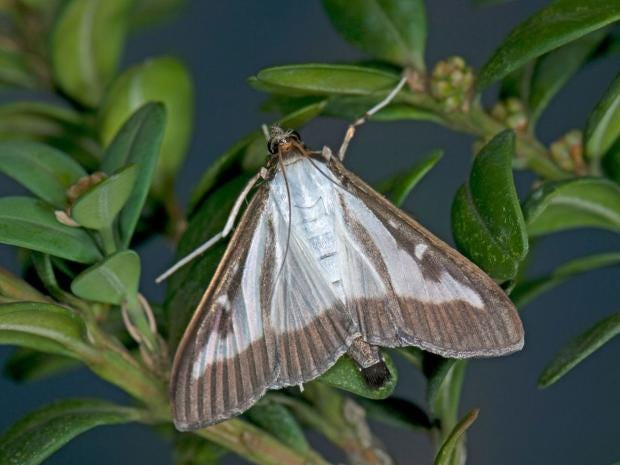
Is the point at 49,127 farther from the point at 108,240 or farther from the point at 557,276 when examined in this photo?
the point at 557,276

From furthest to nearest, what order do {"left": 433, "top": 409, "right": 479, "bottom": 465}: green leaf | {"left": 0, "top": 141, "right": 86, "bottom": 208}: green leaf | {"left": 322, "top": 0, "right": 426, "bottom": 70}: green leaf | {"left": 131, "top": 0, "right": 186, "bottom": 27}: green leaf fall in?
{"left": 131, "top": 0, "right": 186, "bottom": 27}: green leaf
{"left": 322, "top": 0, "right": 426, "bottom": 70}: green leaf
{"left": 0, "top": 141, "right": 86, "bottom": 208}: green leaf
{"left": 433, "top": 409, "right": 479, "bottom": 465}: green leaf

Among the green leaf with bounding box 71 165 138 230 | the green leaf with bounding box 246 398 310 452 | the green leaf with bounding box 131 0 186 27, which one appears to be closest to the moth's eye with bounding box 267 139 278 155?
the green leaf with bounding box 71 165 138 230

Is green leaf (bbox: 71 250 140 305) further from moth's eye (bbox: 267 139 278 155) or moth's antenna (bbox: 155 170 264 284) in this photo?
moth's eye (bbox: 267 139 278 155)

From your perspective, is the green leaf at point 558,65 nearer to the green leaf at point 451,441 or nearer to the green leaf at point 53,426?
the green leaf at point 451,441

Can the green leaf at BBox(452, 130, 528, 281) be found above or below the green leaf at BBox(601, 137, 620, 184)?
above

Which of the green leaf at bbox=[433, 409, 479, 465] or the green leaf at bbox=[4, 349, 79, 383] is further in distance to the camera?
the green leaf at bbox=[4, 349, 79, 383]

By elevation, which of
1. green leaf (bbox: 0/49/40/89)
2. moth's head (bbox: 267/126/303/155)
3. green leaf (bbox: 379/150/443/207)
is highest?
green leaf (bbox: 0/49/40/89)

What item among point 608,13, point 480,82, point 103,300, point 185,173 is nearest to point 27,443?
point 103,300

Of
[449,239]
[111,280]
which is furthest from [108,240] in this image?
[449,239]
